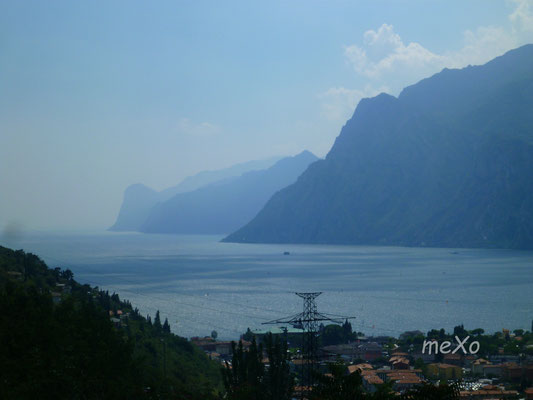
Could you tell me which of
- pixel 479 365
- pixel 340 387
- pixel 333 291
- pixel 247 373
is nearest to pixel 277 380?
pixel 247 373

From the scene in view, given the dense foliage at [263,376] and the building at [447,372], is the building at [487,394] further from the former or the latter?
the dense foliage at [263,376]

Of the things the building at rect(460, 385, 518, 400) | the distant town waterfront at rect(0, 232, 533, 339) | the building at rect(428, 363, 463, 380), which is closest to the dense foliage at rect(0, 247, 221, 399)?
the building at rect(460, 385, 518, 400)

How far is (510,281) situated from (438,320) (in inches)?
1684

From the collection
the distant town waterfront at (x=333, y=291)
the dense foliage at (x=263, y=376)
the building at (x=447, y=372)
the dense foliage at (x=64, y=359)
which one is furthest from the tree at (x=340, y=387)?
the distant town waterfront at (x=333, y=291)

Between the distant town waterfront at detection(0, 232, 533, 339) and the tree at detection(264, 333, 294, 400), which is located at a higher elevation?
the tree at detection(264, 333, 294, 400)

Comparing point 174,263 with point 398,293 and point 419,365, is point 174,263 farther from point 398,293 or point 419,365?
point 419,365

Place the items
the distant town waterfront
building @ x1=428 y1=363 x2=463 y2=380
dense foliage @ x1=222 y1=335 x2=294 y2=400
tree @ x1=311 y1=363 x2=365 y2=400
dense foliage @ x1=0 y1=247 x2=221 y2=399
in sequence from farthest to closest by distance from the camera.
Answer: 1. the distant town waterfront
2. building @ x1=428 y1=363 x2=463 y2=380
3. dense foliage @ x1=222 y1=335 x2=294 y2=400
4. dense foliage @ x1=0 y1=247 x2=221 y2=399
5. tree @ x1=311 y1=363 x2=365 y2=400

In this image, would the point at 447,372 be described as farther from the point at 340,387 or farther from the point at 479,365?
the point at 340,387

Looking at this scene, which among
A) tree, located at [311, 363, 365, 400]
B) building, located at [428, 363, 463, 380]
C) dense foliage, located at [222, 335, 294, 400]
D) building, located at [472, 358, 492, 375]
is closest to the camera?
tree, located at [311, 363, 365, 400]

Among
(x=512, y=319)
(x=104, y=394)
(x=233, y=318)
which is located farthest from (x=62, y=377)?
(x=512, y=319)

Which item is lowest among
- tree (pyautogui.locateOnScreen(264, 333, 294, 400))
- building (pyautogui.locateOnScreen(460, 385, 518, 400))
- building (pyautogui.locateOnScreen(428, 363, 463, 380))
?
building (pyautogui.locateOnScreen(428, 363, 463, 380))

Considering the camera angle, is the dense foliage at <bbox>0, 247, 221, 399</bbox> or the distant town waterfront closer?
the dense foliage at <bbox>0, 247, 221, 399</bbox>

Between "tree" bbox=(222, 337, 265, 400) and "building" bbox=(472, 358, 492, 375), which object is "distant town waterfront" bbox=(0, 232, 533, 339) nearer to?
"building" bbox=(472, 358, 492, 375)

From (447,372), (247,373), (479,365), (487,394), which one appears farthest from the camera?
(479,365)
